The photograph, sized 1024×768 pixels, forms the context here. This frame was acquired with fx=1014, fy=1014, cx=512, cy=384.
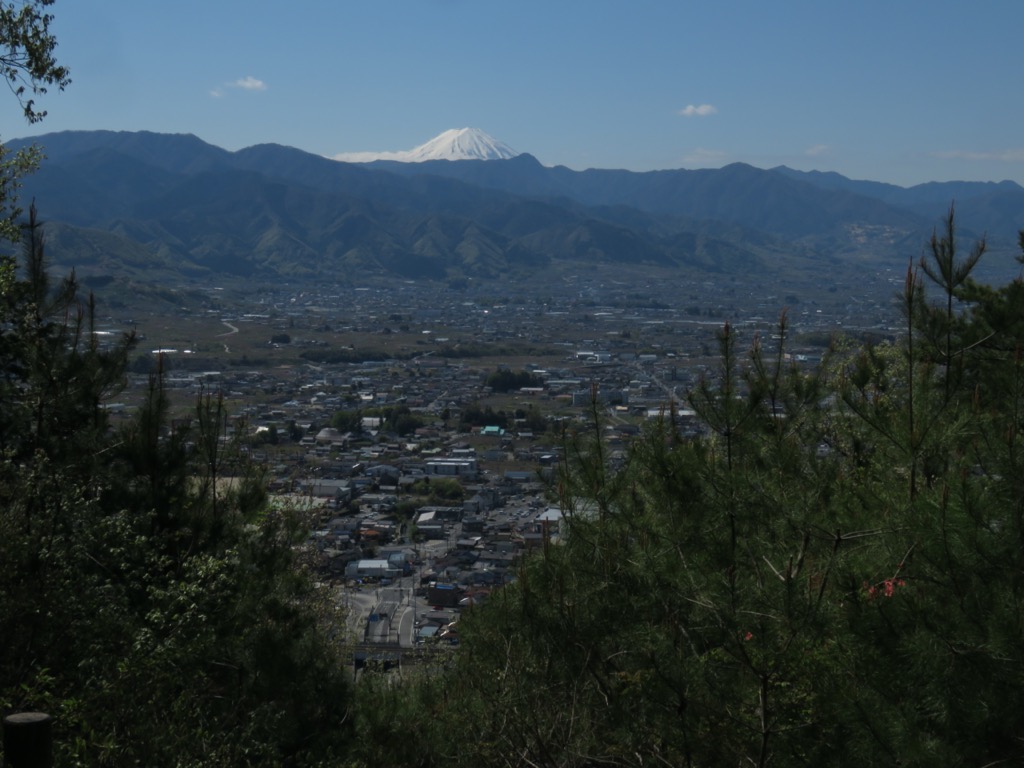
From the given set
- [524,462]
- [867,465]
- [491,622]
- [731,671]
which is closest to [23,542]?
[491,622]

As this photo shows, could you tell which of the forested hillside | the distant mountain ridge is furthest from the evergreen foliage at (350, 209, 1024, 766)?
the distant mountain ridge

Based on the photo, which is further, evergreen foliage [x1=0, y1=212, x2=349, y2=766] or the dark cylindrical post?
evergreen foliage [x1=0, y1=212, x2=349, y2=766]

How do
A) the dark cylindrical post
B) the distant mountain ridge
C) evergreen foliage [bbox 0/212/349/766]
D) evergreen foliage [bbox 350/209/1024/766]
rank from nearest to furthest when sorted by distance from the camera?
the dark cylindrical post < evergreen foliage [bbox 350/209/1024/766] < evergreen foliage [bbox 0/212/349/766] < the distant mountain ridge

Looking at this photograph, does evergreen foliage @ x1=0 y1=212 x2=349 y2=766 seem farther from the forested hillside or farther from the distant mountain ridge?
the distant mountain ridge

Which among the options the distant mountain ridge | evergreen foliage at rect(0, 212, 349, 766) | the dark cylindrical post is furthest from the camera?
the distant mountain ridge

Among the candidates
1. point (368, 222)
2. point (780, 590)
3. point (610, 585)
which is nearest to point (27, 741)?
point (780, 590)

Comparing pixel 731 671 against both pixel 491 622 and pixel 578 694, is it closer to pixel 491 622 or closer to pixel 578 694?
pixel 578 694
